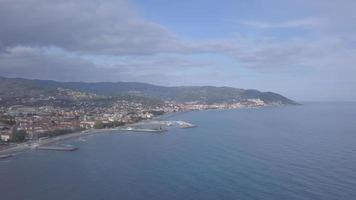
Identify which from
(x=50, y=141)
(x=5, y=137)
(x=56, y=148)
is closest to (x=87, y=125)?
(x=50, y=141)

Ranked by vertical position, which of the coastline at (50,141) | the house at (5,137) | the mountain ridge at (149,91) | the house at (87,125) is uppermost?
the mountain ridge at (149,91)

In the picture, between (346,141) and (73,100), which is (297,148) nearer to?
(346,141)

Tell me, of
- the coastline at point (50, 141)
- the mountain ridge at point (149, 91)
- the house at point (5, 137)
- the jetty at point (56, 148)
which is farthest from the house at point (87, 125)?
the mountain ridge at point (149, 91)

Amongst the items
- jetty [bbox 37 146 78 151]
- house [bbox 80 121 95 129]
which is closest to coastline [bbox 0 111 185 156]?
jetty [bbox 37 146 78 151]

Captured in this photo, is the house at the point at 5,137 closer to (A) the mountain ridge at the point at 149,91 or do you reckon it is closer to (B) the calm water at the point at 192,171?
(B) the calm water at the point at 192,171

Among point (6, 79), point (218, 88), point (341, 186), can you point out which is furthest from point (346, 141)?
point (218, 88)

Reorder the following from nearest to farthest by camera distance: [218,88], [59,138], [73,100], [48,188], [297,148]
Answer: [48,188], [297,148], [59,138], [73,100], [218,88]

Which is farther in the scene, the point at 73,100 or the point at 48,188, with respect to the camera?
the point at 73,100

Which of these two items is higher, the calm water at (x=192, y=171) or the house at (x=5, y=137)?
the calm water at (x=192, y=171)

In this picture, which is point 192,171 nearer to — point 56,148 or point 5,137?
point 56,148
